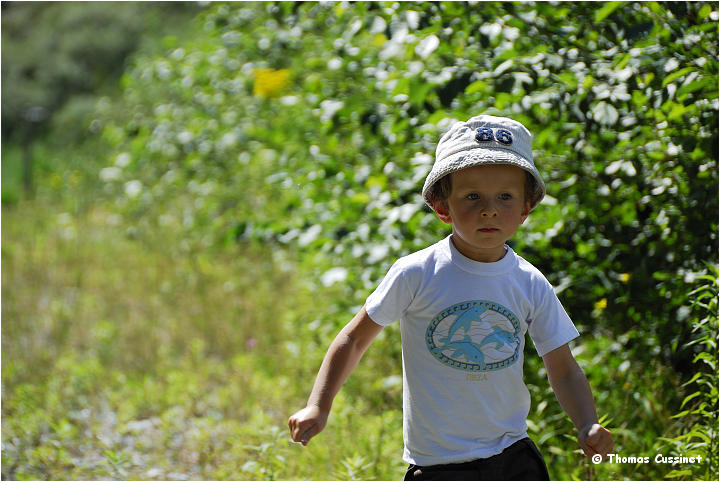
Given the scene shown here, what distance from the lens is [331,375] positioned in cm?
172

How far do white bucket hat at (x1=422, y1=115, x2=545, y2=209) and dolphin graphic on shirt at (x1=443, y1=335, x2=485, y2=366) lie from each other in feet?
1.12

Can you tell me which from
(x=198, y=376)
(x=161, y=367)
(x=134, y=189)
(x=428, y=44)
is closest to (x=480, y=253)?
(x=428, y=44)

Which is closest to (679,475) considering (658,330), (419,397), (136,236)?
(658,330)

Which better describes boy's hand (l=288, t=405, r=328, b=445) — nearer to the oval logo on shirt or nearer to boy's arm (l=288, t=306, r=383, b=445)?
boy's arm (l=288, t=306, r=383, b=445)

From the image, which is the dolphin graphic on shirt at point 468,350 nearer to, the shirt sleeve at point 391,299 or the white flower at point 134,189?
the shirt sleeve at point 391,299

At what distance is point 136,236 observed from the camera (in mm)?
5824

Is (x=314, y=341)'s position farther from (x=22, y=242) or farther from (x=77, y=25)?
(x=77, y=25)

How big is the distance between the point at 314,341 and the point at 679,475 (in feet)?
5.94

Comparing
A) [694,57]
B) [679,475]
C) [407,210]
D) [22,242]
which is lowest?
[22,242]

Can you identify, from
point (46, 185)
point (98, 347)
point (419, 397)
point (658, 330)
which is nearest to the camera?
point (419, 397)

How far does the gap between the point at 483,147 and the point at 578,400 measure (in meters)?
0.57

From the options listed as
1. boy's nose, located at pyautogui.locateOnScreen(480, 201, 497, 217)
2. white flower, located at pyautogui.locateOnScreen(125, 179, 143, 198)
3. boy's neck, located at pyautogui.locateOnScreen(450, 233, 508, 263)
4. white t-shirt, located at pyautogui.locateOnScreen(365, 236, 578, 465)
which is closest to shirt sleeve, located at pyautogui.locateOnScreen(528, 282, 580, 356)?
white t-shirt, located at pyautogui.locateOnScreen(365, 236, 578, 465)

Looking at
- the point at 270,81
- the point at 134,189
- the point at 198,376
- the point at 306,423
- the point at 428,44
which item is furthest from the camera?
the point at 134,189

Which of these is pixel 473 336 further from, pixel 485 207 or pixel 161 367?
pixel 161 367
